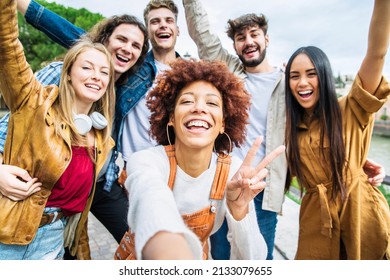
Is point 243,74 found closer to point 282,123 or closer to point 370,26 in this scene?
point 282,123

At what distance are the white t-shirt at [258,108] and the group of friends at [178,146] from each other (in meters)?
0.01

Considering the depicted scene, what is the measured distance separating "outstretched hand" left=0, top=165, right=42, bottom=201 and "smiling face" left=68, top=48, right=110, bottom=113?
45cm

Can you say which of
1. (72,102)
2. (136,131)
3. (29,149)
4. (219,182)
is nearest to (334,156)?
(219,182)

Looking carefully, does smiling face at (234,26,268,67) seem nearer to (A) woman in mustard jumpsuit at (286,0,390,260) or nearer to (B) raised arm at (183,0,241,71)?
(B) raised arm at (183,0,241,71)

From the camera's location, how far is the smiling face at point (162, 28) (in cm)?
208

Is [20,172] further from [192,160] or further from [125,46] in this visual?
[125,46]

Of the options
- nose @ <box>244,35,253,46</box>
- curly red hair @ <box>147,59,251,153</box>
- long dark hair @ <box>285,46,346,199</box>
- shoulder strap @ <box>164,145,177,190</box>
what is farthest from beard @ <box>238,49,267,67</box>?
shoulder strap @ <box>164,145,177,190</box>

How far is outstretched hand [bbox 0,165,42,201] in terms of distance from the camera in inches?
47.3

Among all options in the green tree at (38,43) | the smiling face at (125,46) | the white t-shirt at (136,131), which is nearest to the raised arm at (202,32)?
the smiling face at (125,46)

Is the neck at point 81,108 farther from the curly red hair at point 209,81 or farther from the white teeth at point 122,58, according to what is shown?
the white teeth at point 122,58

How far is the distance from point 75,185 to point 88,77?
0.63 m

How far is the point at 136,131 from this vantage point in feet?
6.24
